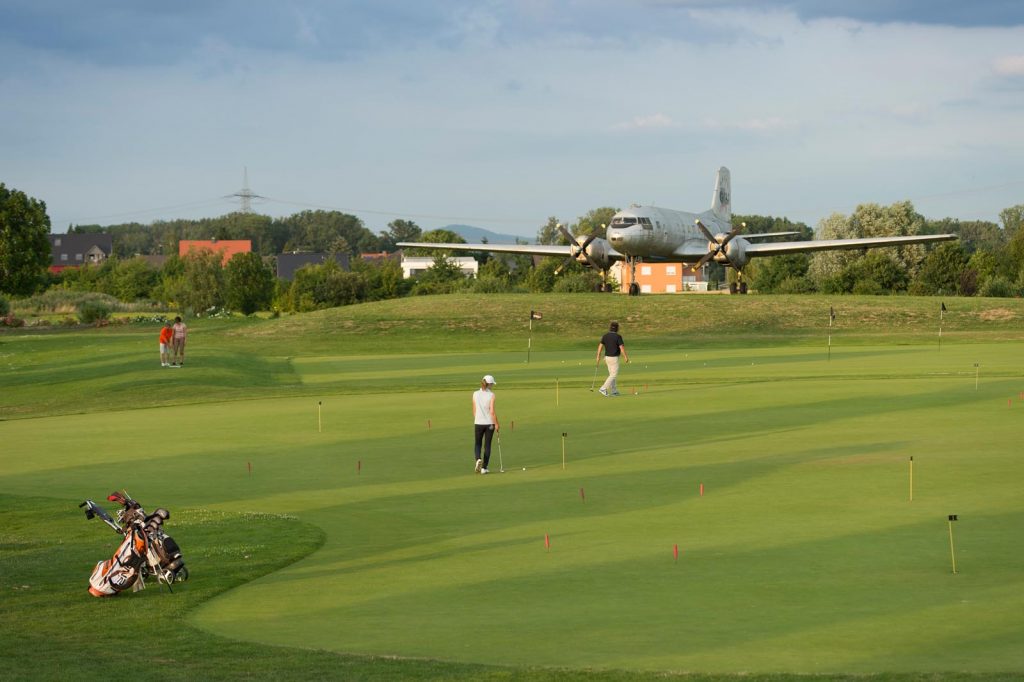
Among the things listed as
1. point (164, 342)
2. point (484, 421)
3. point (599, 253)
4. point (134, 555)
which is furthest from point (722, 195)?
point (134, 555)

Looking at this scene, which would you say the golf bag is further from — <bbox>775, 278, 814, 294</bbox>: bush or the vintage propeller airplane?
<bbox>775, 278, 814, 294</bbox>: bush

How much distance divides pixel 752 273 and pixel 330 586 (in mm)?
145338

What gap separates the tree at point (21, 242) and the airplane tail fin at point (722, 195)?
52184 mm

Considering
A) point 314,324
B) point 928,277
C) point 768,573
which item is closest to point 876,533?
point 768,573

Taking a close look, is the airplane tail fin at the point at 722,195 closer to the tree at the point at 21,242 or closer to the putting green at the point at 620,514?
the tree at the point at 21,242

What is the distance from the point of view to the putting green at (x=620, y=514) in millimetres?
12305

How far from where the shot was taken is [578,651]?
11812 millimetres

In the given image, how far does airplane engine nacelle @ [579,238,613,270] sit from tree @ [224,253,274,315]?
4351 cm

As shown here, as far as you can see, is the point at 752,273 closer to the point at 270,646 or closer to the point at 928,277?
the point at 928,277

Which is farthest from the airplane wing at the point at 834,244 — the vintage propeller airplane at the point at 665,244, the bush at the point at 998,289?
the bush at the point at 998,289


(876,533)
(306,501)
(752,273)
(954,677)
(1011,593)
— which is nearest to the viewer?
(954,677)

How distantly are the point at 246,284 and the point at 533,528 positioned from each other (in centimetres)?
10255

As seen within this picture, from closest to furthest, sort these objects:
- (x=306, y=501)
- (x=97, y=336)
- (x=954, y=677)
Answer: (x=954, y=677) < (x=306, y=501) < (x=97, y=336)

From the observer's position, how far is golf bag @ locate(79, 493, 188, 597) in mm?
14305
